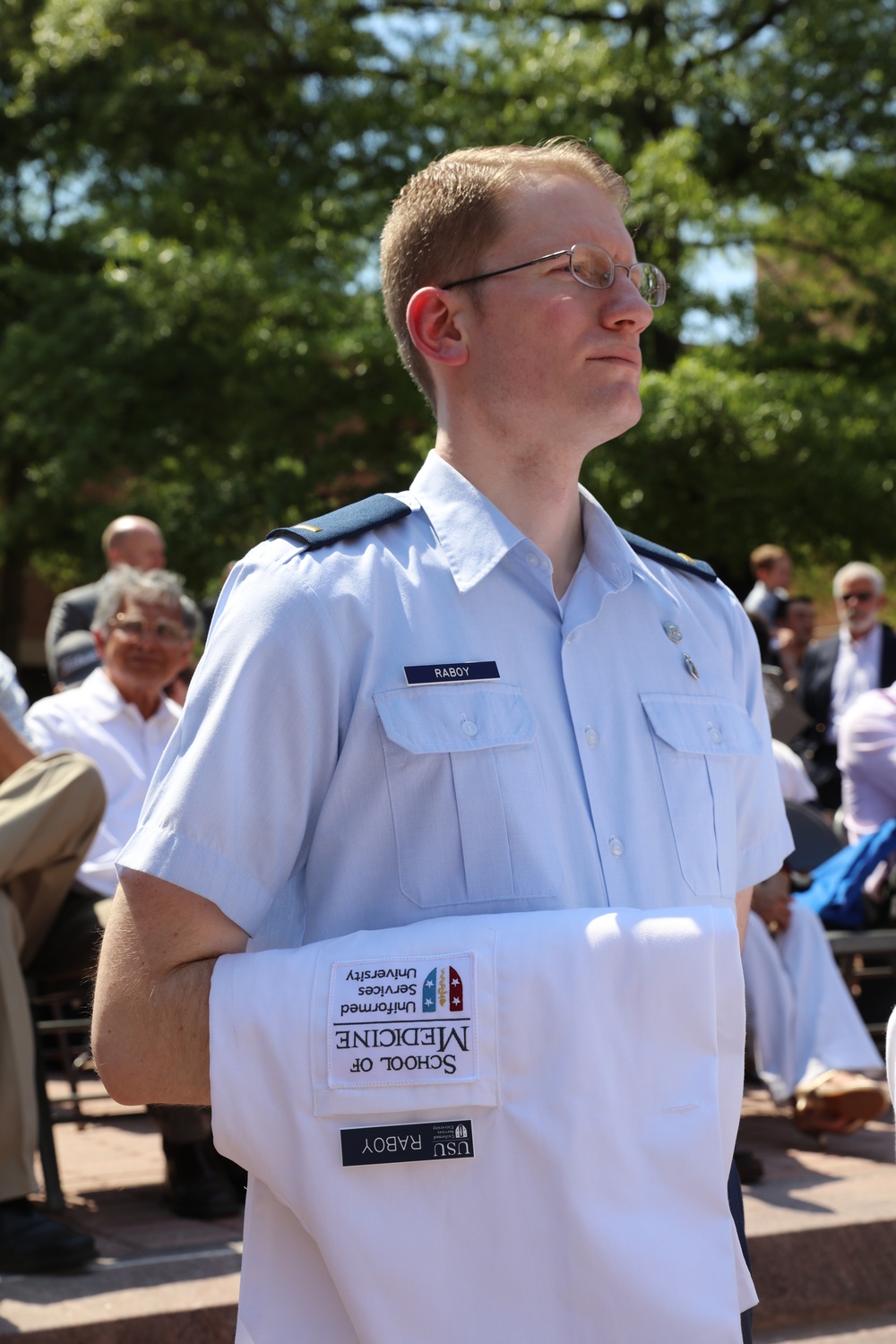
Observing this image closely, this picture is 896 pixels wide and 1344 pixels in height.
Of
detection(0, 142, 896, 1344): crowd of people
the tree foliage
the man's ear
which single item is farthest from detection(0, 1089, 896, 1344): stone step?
the tree foliage

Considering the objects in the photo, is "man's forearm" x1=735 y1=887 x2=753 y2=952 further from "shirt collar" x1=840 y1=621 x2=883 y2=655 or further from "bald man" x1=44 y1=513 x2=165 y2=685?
"shirt collar" x1=840 y1=621 x2=883 y2=655

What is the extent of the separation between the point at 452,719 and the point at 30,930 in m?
2.82

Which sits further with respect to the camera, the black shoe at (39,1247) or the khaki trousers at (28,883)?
the khaki trousers at (28,883)

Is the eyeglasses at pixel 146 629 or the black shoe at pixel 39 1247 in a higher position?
the eyeglasses at pixel 146 629

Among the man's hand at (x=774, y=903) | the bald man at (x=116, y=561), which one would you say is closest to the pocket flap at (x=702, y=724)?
the man's hand at (x=774, y=903)

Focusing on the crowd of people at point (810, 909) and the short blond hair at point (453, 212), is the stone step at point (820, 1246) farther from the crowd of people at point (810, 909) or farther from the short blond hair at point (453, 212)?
the short blond hair at point (453, 212)

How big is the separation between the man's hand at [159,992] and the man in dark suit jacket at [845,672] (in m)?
7.99

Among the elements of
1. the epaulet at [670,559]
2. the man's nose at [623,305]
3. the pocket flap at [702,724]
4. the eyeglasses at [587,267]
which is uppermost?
the eyeglasses at [587,267]

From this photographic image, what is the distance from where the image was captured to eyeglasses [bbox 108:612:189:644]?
215 inches

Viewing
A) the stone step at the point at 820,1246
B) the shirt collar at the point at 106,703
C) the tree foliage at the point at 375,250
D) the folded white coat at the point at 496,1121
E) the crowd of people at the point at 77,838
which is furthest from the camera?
the tree foliage at the point at 375,250

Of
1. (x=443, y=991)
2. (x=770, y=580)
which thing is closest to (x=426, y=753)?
(x=443, y=991)

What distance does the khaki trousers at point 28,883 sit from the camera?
371 cm

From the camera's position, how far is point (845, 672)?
30.9 ft

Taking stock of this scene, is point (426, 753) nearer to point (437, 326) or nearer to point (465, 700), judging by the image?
point (465, 700)
